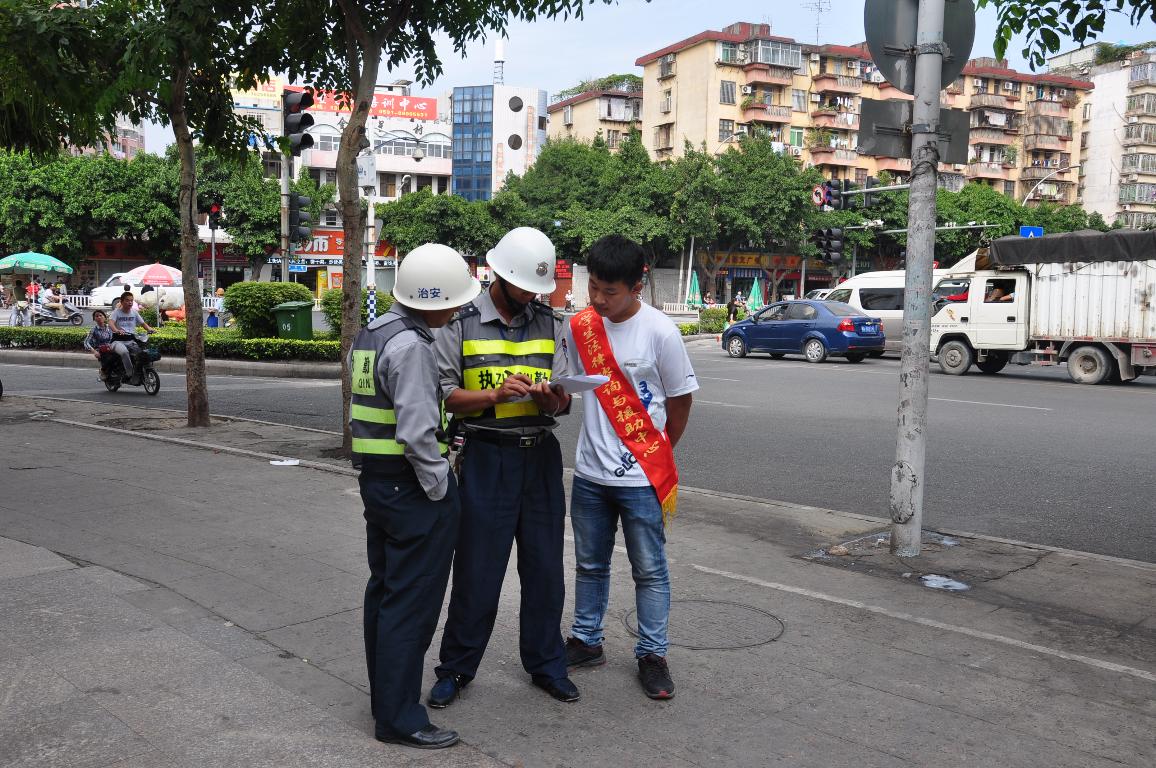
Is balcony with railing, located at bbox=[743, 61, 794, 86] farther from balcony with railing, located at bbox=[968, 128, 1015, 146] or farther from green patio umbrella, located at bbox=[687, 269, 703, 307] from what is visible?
green patio umbrella, located at bbox=[687, 269, 703, 307]

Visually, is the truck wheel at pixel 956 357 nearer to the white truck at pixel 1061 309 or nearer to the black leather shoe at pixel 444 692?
the white truck at pixel 1061 309

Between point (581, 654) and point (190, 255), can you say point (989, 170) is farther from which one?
point (581, 654)

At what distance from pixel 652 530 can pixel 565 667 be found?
619mm

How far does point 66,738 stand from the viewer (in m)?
3.33

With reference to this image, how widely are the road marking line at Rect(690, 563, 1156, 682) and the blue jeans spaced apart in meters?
1.49

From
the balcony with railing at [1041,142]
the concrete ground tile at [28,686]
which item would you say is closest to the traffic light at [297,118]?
the concrete ground tile at [28,686]

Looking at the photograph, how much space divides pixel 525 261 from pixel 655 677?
64.9 inches

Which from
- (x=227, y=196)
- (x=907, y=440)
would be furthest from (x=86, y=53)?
(x=227, y=196)

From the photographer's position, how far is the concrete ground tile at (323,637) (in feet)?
14.0

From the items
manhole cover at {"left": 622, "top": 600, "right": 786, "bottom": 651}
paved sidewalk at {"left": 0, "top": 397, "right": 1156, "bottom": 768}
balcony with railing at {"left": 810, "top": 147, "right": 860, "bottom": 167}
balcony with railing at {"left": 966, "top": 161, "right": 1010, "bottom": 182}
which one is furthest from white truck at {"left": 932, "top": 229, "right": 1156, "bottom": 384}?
balcony with railing at {"left": 966, "top": 161, "right": 1010, "bottom": 182}

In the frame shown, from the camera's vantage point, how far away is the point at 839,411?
13.4 meters

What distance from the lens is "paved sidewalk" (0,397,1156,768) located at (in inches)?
134

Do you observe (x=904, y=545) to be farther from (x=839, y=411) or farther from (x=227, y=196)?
(x=227, y=196)

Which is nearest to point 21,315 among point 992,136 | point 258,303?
point 258,303
